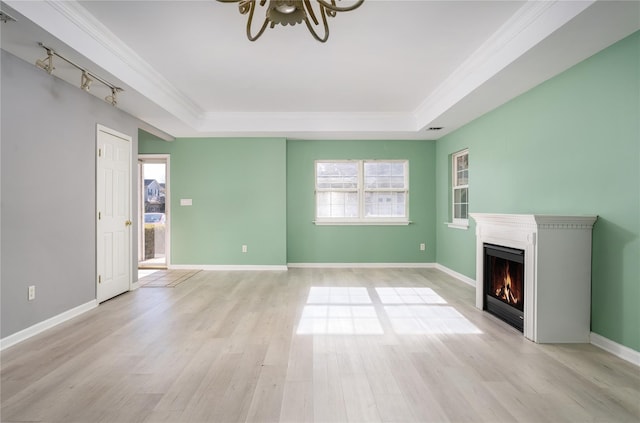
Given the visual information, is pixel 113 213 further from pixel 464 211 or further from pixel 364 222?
pixel 464 211

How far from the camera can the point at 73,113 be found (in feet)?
11.0

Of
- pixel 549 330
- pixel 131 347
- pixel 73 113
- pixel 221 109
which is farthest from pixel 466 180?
pixel 73 113

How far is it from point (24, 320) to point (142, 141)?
4.00m

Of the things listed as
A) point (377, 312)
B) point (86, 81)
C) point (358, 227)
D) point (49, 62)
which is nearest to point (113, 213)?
point (86, 81)

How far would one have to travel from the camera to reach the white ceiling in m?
2.40

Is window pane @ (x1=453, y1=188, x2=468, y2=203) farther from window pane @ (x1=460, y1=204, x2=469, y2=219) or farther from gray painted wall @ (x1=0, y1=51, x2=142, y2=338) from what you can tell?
gray painted wall @ (x1=0, y1=51, x2=142, y2=338)

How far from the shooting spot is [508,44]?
9.20 feet

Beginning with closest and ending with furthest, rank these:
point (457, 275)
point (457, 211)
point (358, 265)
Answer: point (457, 275)
point (457, 211)
point (358, 265)

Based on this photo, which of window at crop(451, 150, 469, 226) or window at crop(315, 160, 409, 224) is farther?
window at crop(315, 160, 409, 224)

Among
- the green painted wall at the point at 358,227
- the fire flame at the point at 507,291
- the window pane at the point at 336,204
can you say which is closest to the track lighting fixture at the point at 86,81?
the green painted wall at the point at 358,227

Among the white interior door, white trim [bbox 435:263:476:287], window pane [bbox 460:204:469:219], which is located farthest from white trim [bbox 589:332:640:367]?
the white interior door

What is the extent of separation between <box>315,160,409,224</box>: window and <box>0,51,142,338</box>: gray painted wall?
362 cm

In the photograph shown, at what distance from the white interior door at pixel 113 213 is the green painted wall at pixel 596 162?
4995mm

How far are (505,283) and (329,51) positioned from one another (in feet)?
9.84
